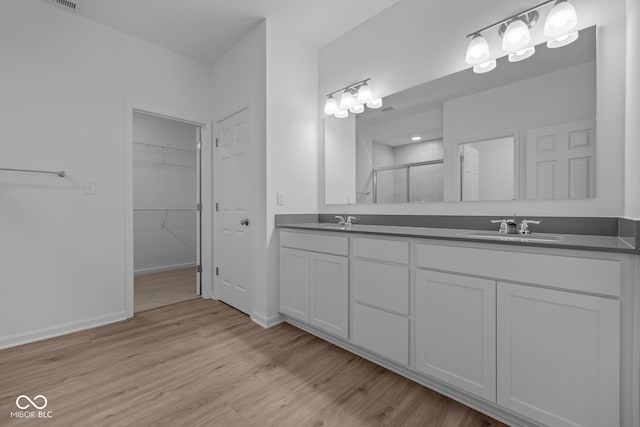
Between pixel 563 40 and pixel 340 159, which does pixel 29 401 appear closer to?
pixel 340 159

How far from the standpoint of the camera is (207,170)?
125 inches

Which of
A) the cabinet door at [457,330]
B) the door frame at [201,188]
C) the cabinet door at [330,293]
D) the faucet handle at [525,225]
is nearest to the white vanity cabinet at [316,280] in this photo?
the cabinet door at [330,293]

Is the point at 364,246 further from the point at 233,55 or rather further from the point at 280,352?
the point at 233,55

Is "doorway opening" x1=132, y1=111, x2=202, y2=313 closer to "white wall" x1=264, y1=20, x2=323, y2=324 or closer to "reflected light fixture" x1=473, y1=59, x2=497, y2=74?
"white wall" x1=264, y1=20, x2=323, y2=324

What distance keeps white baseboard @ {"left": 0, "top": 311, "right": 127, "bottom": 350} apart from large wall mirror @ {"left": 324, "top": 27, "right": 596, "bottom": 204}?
2.39 metres

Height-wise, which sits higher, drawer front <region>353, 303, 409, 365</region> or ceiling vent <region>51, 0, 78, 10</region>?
ceiling vent <region>51, 0, 78, 10</region>

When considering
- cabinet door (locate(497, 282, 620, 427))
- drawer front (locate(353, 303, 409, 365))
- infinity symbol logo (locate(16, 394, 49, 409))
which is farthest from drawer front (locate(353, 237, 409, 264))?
infinity symbol logo (locate(16, 394, 49, 409))

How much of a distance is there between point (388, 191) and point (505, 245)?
1.16m

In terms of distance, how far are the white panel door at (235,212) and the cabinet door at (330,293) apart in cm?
78

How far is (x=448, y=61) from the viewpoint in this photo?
6.37 ft

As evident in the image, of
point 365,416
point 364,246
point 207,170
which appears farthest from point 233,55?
point 365,416

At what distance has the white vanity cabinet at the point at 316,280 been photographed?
197cm

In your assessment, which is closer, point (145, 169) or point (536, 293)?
point (536, 293)

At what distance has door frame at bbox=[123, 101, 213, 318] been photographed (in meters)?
2.65
